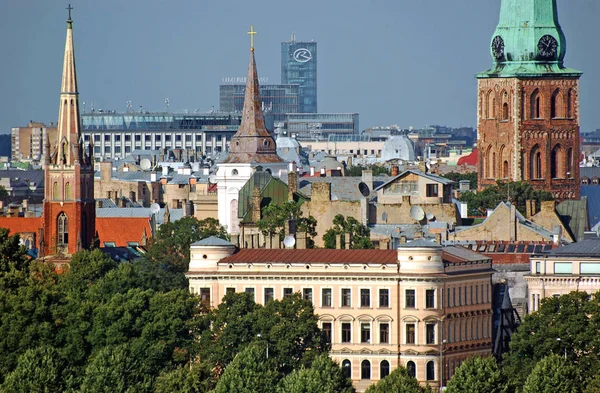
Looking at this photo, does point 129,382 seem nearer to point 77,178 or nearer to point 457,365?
point 457,365

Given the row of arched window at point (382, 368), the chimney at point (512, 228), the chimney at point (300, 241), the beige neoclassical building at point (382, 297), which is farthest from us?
the chimney at point (512, 228)

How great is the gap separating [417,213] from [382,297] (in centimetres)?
4097

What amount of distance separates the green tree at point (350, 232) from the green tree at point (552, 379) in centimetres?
3852

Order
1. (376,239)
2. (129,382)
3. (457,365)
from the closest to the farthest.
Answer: (129,382)
(457,365)
(376,239)

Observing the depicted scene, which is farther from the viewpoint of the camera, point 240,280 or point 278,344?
point 240,280

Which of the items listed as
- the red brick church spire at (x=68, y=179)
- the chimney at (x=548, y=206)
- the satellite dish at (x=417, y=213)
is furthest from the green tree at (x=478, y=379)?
the chimney at (x=548, y=206)

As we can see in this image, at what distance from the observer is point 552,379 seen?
409ft

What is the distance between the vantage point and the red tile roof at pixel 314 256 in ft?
484

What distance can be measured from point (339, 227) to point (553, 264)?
26383 mm

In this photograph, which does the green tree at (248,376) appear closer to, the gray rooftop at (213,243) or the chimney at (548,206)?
the gray rooftop at (213,243)

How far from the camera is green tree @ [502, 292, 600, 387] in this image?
134 m

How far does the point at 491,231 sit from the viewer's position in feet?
586

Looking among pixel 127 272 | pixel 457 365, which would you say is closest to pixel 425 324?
pixel 457 365

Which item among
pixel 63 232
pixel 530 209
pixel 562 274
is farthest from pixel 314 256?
pixel 530 209
